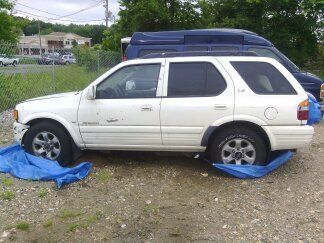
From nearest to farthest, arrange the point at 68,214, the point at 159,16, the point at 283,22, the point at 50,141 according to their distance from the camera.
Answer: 1. the point at 68,214
2. the point at 50,141
3. the point at 159,16
4. the point at 283,22

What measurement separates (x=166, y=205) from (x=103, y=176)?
123 cm

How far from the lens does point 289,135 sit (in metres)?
5.44

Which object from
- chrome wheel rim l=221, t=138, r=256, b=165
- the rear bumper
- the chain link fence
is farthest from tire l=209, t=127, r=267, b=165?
the chain link fence

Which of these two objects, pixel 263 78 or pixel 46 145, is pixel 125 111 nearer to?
pixel 46 145

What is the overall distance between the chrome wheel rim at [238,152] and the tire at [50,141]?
7.25 ft

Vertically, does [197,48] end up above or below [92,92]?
above

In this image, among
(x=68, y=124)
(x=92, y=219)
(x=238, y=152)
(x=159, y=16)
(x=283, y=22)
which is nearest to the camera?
(x=92, y=219)

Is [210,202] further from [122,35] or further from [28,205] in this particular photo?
[122,35]

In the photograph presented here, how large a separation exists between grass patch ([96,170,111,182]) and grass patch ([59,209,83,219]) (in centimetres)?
96

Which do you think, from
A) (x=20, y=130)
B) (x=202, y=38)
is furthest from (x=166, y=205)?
(x=202, y=38)

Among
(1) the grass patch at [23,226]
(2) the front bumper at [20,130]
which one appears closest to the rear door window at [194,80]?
(2) the front bumper at [20,130]

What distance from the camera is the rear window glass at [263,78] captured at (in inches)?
217

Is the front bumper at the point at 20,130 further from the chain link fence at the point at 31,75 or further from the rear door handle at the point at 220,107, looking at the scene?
the chain link fence at the point at 31,75

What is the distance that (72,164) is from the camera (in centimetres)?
612
